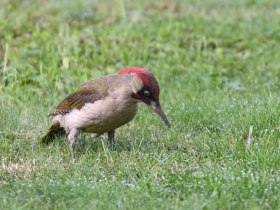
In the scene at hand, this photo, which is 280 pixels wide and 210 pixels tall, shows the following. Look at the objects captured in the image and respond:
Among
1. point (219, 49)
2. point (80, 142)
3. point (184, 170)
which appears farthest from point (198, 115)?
point (219, 49)

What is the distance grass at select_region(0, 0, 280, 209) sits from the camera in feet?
18.8

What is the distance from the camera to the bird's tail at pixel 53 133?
24.5ft

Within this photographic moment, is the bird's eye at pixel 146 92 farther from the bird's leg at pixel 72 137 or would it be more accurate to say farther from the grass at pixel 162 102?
the bird's leg at pixel 72 137

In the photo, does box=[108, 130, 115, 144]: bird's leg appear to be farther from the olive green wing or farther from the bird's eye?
the bird's eye

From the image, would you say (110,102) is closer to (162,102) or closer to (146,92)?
(146,92)

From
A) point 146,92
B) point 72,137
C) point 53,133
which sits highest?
point 146,92

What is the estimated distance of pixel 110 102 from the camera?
269 inches

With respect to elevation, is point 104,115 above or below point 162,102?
above

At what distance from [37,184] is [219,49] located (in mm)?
6140

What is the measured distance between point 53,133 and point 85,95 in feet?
2.22

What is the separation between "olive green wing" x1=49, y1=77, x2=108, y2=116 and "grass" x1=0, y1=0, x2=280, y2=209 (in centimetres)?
38

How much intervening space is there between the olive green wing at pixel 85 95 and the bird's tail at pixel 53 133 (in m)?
0.15

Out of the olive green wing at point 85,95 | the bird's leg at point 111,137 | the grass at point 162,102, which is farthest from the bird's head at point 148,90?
the bird's leg at point 111,137

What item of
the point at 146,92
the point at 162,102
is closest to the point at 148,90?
the point at 146,92
